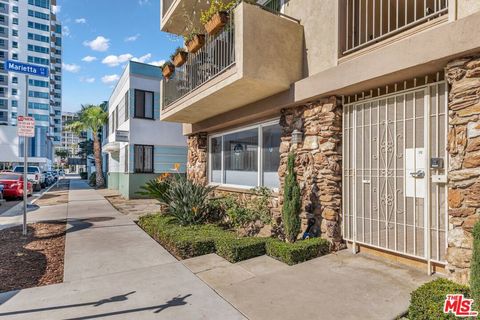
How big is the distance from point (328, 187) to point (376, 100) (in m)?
1.76

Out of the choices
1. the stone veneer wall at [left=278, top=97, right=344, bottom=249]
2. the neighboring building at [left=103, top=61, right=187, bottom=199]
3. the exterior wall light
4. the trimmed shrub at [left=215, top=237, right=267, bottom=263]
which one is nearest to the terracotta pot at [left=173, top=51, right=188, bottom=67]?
the stone veneer wall at [left=278, top=97, right=344, bottom=249]

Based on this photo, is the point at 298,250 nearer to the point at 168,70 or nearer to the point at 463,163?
the point at 463,163

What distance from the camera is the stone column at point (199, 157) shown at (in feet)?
35.5

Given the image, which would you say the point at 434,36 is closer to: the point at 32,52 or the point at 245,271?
the point at 245,271

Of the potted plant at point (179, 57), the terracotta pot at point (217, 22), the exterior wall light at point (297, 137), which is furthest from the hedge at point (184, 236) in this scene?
the potted plant at point (179, 57)

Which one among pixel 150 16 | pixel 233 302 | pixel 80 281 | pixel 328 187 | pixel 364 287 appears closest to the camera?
pixel 233 302

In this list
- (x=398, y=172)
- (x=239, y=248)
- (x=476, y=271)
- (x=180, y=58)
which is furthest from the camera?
(x=180, y=58)

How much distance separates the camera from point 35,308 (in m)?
3.66

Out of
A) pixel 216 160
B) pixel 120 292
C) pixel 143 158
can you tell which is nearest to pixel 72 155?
pixel 143 158

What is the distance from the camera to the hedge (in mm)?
5777

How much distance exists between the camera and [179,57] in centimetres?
916

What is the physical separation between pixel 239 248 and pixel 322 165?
2212 mm

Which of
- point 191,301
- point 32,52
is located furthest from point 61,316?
point 32,52

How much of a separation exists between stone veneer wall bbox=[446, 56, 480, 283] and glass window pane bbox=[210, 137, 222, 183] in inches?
282
